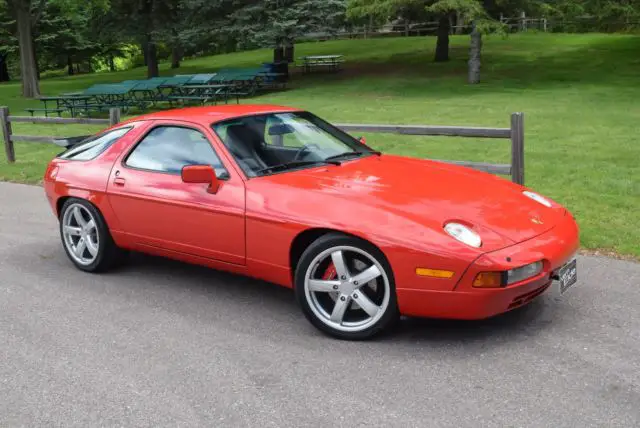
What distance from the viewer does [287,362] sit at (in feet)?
13.6

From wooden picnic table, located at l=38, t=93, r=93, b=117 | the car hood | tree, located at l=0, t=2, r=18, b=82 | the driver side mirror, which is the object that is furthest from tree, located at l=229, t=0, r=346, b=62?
tree, located at l=0, t=2, r=18, b=82

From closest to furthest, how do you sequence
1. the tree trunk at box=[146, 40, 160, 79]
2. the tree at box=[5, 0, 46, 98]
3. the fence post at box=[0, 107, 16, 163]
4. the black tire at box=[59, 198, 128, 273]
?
the black tire at box=[59, 198, 128, 273] → the fence post at box=[0, 107, 16, 163] → the tree at box=[5, 0, 46, 98] → the tree trunk at box=[146, 40, 160, 79]

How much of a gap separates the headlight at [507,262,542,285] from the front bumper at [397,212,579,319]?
0.08 ft

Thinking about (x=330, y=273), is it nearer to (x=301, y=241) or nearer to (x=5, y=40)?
(x=301, y=241)

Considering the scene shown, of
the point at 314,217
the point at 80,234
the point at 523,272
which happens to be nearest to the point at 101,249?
the point at 80,234

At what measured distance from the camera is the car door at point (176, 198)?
493cm

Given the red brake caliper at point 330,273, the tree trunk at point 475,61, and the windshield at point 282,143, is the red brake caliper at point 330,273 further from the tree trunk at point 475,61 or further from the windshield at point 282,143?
the tree trunk at point 475,61

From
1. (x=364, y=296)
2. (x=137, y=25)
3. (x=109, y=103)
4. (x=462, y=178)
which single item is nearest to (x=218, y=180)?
(x=364, y=296)

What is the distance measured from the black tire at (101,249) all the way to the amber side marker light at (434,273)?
2929 millimetres

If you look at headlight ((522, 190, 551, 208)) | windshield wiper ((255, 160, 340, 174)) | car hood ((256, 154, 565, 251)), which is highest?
windshield wiper ((255, 160, 340, 174))

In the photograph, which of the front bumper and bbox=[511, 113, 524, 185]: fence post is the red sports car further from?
bbox=[511, 113, 524, 185]: fence post

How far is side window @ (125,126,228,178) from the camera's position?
17.2ft

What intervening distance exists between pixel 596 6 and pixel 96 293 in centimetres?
2554

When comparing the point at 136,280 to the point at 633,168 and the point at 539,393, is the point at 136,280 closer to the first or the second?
the point at 539,393
